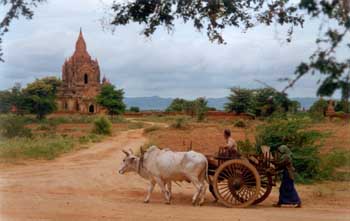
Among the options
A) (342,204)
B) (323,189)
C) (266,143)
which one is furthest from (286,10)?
(266,143)

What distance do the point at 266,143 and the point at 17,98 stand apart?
33070 millimetres

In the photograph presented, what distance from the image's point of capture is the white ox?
8.62 metres

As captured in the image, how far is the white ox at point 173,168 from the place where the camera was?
8.62 meters

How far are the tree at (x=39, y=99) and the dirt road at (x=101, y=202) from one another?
30350 millimetres

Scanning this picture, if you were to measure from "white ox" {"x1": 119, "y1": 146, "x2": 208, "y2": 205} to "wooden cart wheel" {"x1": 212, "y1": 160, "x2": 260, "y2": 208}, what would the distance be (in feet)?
0.92

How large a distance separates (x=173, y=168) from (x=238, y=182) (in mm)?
1110

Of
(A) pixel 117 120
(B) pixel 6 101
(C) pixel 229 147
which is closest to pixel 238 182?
(C) pixel 229 147

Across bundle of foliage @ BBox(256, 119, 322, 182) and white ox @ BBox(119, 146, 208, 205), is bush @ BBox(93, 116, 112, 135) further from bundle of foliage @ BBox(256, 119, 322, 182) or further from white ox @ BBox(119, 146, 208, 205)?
white ox @ BBox(119, 146, 208, 205)

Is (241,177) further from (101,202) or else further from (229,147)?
(101,202)

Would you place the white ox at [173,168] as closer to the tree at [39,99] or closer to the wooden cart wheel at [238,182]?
the wooden cart wheel at [238,182]

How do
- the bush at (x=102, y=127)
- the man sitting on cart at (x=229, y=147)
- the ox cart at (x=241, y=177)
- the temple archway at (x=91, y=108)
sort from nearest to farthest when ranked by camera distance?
the ox cart at (x=241, y=177) < the man sitting on cart at (x=229, y=147) < the bush at (x=102, y=127) < the temple archway at (x=91, y=108)

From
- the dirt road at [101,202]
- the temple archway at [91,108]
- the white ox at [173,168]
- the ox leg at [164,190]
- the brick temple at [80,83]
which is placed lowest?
the dirt road at [101,202]

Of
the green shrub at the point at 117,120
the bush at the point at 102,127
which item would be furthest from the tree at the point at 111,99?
the bush at the point at 102,127

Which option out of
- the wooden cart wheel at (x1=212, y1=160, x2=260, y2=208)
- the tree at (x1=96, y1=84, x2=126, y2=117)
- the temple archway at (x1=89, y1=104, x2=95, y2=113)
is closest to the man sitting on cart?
the wooden cart wheel at (x1=212, y1=160, x2=260, y2=208)
